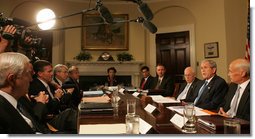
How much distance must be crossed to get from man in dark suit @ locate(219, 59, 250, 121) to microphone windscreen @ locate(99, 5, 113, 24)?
0.93 meters

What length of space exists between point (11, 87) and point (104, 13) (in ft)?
2.80

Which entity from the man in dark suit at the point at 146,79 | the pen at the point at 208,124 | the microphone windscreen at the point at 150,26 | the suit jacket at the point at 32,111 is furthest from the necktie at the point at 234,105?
the suit jacket at the point at 32,111

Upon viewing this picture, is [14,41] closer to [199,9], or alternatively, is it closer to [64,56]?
[64,56]

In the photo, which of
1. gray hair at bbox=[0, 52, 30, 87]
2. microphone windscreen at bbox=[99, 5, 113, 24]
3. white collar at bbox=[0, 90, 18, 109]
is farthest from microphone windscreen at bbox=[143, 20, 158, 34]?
white collar at bbox=[0, 90, 18, 109]

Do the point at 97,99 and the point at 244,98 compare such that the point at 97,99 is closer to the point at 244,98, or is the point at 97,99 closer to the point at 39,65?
the point at 39,65

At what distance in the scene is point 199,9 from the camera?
1746mm

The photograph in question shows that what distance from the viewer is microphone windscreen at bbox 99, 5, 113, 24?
5.77 ft

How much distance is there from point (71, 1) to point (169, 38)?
2.60 feet

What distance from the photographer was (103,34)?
1870 mm

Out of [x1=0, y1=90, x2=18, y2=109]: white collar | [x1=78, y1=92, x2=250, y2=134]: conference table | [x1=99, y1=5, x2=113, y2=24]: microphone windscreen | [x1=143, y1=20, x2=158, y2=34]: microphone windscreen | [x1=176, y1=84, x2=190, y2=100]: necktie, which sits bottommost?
[x1=78, y1=92, x2=250, y2=134]: conference table

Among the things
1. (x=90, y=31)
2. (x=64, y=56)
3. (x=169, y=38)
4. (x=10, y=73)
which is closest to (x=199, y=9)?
(x=169, y=38)

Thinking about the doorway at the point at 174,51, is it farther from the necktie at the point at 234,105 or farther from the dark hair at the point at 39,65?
the dark hair at the point at 39,65

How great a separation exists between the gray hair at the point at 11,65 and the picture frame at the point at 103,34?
63 cm

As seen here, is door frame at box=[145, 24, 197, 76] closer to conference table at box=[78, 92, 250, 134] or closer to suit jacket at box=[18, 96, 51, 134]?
conference table at box=[78, 92, 250, 134]
